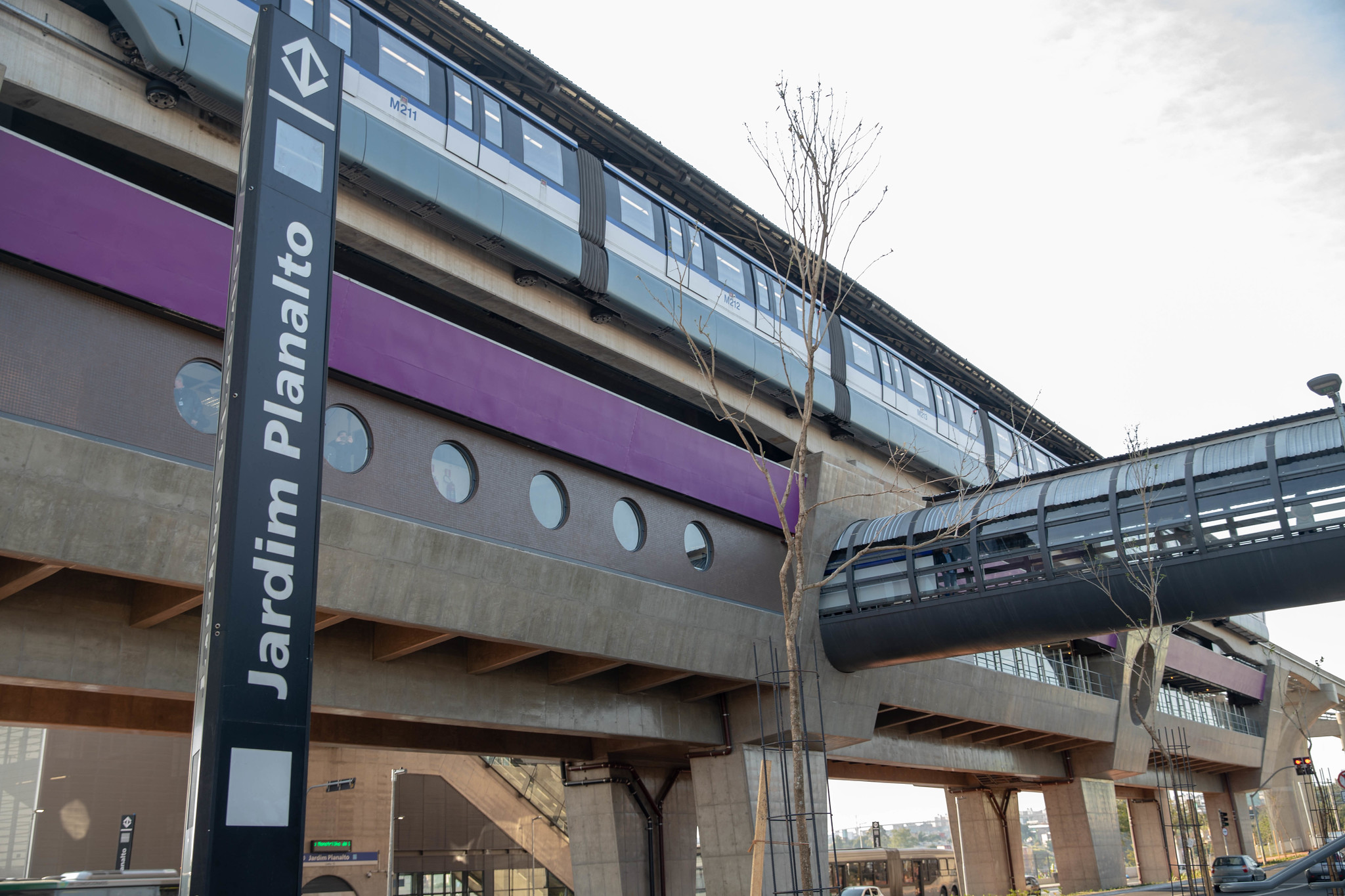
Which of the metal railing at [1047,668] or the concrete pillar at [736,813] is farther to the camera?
the metal railing at [1047,668]

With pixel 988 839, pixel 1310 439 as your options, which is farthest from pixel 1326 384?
pixel 988 839

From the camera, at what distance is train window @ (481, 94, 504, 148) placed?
19.5 metres

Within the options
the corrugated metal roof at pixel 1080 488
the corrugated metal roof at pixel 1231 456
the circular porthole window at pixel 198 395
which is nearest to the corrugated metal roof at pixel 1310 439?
the corrugated metal roof at pixel 1231 456

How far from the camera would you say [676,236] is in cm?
2433

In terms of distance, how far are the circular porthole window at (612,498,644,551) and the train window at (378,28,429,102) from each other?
28.8ft

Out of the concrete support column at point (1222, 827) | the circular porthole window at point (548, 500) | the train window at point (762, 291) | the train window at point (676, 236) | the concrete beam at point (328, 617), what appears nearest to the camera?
the concrete beam at point (328, 617)

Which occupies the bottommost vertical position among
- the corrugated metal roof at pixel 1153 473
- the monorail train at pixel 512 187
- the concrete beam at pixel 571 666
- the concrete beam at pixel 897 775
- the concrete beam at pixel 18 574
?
the concrete beam at pixel 897 775

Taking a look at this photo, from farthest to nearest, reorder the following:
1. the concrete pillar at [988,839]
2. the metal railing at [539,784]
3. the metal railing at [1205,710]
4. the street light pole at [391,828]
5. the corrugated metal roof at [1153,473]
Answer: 1. the metal railing at [1205,710]
2. the concrete pillar at [988,839]
3. the metal railing at [539,784]
4. the street light pole at [391,828]
5. the corrugated metal roof at [1153,473]

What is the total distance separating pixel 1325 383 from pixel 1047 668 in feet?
66.5

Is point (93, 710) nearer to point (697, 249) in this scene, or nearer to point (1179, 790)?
point (697, 249)

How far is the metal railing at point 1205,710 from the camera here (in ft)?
153

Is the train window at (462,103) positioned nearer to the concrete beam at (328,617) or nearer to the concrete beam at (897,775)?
the concrete beam at (328,617)

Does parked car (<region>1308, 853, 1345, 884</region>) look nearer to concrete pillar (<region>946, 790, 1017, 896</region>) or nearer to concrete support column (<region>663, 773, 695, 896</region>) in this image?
concrete support column (<region>663, 773, 695, 896</region>)

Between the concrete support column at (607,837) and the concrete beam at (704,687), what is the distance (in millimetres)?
3842
